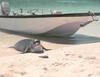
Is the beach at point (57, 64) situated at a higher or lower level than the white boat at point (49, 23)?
lower

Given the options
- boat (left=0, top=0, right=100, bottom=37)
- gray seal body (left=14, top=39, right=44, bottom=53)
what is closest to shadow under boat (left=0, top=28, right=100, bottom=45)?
boat (left=0, top=0, right=100, bottom=37)

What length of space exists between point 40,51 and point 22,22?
4.12m

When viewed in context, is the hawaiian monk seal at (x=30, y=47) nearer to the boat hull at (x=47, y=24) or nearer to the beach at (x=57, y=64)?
the beach at (x=57, y=64)

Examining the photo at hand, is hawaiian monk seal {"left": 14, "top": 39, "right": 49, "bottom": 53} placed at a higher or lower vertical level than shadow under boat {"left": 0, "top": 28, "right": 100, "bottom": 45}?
higher

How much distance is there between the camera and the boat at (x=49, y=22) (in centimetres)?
1145

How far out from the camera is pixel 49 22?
11.9 m

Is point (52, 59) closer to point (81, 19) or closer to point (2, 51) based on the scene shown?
point (2, 51)

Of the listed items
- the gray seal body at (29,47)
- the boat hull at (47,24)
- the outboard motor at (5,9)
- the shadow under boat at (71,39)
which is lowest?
the shadow under boat at (71,39)

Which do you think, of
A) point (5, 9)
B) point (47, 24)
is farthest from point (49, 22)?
point (5, 9)

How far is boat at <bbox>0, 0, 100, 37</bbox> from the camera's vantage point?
11453 millimetres

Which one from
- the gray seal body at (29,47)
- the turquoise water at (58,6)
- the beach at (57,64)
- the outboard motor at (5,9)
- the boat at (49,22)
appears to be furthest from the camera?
the turquoise water at (58,6)

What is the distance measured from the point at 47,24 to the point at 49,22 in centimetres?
19

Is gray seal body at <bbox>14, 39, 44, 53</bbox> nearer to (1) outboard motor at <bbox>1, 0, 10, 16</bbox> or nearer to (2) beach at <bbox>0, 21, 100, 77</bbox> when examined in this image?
(2) beach at <bbox>0, 21, 100, 77</bbox>

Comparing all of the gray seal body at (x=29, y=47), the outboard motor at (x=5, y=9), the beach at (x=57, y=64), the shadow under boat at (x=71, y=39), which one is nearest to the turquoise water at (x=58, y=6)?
the outboard motor at (x=5, y=9)
